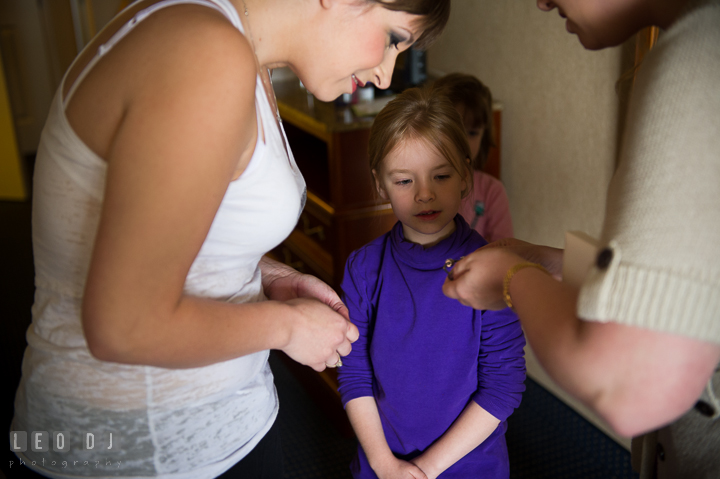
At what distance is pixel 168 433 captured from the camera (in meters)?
0.77

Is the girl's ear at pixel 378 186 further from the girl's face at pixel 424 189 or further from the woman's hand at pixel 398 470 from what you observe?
the woman's hand at pixel 398 470

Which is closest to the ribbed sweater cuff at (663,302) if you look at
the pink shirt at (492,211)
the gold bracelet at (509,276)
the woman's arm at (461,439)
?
the gold bracelet at (509,276)

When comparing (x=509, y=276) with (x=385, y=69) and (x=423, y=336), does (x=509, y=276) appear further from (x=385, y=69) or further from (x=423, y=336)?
(x=423, y=336)

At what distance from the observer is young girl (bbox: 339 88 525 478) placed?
3.70ft

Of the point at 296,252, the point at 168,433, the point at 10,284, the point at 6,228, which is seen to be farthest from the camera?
the point at 6,228

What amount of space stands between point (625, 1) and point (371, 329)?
774mm

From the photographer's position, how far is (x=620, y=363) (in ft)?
1.64

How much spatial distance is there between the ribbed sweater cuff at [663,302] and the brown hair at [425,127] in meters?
0.73

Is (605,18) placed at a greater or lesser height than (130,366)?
greater

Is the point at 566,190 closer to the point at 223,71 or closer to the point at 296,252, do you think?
the point at 296,252

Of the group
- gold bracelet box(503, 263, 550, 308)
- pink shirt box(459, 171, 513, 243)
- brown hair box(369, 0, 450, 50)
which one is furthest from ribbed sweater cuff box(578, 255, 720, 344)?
pink shirt box(459, 171, 513, 243)

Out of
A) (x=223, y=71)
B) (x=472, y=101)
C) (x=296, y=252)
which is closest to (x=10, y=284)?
(x=296, y=252)

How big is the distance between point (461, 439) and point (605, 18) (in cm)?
79

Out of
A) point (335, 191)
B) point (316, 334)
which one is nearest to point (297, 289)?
point (316, 334)
